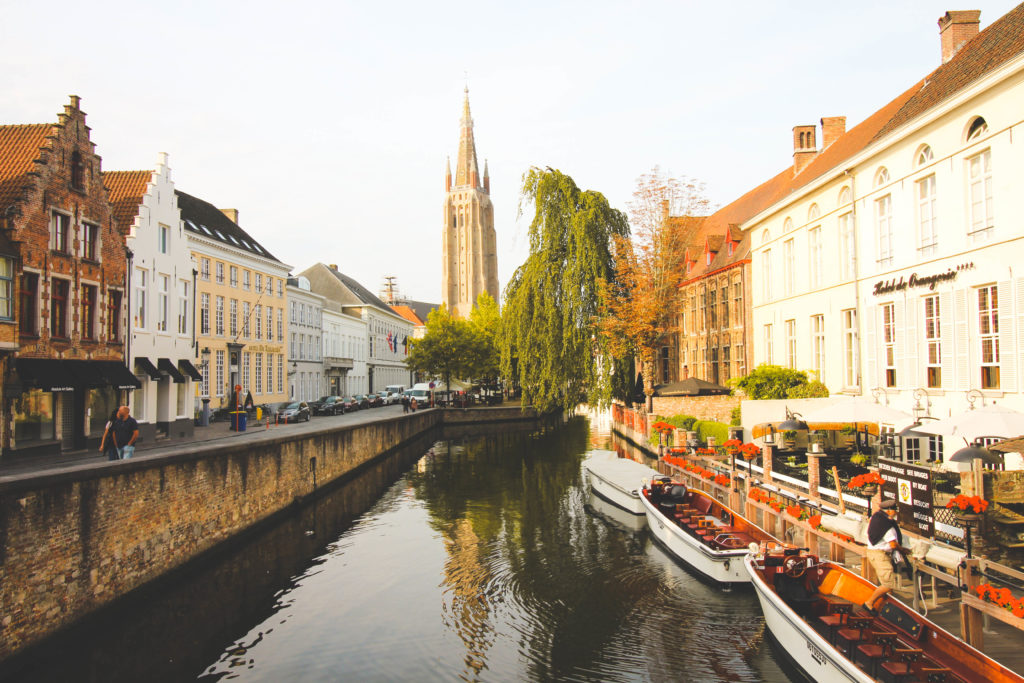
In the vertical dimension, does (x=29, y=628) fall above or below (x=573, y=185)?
below

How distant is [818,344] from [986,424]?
47.8 ft

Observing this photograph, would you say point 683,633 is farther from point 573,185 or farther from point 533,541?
point 573,185

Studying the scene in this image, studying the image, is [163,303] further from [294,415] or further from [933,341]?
[933,341]

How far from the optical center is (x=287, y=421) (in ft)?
118

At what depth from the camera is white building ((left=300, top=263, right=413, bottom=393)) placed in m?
69.9

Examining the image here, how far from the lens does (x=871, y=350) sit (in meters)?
21.2

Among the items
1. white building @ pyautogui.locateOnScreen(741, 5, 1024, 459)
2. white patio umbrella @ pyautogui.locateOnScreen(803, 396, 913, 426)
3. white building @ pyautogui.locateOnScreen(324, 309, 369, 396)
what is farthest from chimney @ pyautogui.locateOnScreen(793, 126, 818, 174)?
white building @ pyautogui.locateOnScreen(324, 309, 369, 396)

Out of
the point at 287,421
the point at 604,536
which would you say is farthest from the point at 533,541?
the point at 287,421

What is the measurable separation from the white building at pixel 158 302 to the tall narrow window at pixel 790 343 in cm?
2318

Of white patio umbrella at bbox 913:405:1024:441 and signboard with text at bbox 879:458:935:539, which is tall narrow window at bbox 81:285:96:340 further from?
white patio umbrella at bbox 913:405:1024:441

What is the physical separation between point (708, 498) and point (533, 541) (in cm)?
396

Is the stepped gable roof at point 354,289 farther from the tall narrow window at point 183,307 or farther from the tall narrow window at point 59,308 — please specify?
the tall narrow window at point 59,308

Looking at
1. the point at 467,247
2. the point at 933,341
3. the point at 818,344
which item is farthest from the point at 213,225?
the point at 467,247

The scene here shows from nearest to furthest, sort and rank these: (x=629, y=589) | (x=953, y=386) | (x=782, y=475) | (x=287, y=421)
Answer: (x=629, y=589) → (x=782, y=475) → (x=953, y=386) → (x=287, y=421)
